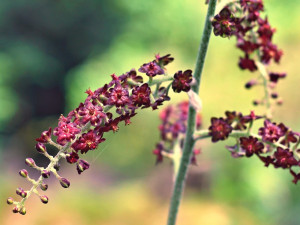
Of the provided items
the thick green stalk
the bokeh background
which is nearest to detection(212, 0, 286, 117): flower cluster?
the thick green stalk

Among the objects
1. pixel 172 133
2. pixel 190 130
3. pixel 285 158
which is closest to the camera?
pixel 285 158

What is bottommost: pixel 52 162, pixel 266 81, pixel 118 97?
pixel 52 162

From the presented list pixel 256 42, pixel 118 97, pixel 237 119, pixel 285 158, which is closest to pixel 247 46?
pixel 256 42

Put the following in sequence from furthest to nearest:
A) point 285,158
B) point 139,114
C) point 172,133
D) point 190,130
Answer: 1. point 139,114
2. point 172,133
3. point 190,130
4. point 285,158

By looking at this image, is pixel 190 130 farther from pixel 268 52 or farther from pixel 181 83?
pixel 268 52

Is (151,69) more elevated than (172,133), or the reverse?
(172,133)

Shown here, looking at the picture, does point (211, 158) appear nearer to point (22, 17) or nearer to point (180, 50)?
point (180, 50)

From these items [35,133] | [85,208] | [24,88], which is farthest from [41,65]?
[85,208]
